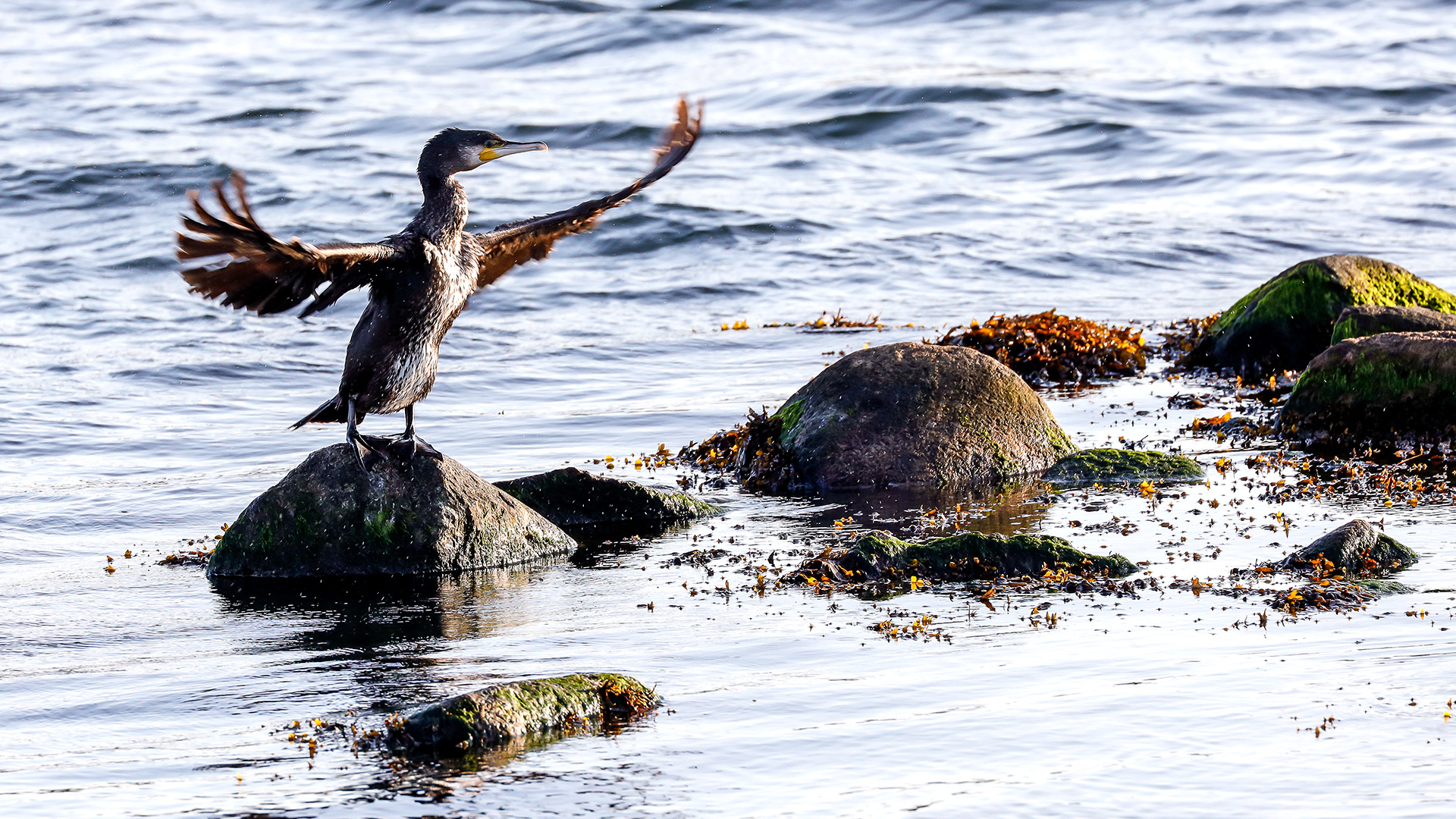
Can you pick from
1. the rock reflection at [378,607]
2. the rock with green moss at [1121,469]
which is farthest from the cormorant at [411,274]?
the rock with green moss at [1121,469]

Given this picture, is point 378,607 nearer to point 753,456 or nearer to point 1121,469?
point 753,456

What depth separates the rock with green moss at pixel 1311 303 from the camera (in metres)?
11.4

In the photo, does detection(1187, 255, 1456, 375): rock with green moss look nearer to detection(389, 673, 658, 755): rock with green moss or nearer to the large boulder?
the large boulder

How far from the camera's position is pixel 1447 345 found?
356 inches

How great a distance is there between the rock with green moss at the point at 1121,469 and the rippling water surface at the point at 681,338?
1.75ft

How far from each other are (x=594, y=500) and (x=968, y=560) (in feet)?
7.51

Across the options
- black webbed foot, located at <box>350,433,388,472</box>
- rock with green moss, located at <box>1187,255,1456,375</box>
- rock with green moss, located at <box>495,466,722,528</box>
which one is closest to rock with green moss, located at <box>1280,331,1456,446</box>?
rock with green moss, located at <box>1187,255,1456,375</box>

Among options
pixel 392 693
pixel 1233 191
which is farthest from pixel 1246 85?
pixel 392 693

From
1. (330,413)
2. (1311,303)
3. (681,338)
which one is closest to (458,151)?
(330,413)

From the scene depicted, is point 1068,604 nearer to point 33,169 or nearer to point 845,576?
point 845,576

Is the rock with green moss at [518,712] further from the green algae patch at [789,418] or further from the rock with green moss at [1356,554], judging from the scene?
the green algae patch at [789,418]

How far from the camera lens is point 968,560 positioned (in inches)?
274

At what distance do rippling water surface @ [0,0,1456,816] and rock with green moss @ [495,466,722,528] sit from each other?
0.39 meters

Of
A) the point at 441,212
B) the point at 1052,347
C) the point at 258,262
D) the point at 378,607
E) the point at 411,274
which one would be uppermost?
the point at 441,212
